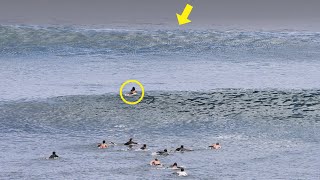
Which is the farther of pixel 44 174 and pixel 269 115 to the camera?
pixel 269 115

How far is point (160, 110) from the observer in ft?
491

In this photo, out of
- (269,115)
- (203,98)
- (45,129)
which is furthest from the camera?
(203,98)

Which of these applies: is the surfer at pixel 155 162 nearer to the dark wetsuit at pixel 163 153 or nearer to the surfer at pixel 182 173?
the surfer at pixel 182 173

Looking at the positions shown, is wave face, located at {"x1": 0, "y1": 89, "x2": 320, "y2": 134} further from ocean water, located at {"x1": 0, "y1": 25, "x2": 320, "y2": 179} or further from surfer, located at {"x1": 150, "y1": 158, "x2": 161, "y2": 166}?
surfer, located at {"x1": 150, "y1": 158, "x2": 161, "y2": 166}

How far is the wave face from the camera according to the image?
14162 cm

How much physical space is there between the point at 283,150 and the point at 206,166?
13.9m

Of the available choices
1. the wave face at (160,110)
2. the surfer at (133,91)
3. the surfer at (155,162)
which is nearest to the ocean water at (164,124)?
the wave face at (160,110)

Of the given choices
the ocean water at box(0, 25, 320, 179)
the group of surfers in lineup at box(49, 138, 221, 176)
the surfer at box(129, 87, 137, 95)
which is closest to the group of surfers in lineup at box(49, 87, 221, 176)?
the group of surfers in lineup at box(49, 138, 221, 176)

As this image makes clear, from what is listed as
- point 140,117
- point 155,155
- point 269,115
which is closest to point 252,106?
Answer: point 269,115

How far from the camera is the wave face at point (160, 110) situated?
5576 inches

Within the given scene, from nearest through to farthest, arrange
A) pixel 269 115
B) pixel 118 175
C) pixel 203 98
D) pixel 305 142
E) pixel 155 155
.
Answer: pixel 118 175 → pixel 155 155 → pixel 305 142 → pixel 269 115 → pixel 203 98

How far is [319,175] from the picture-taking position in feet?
371

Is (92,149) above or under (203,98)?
under

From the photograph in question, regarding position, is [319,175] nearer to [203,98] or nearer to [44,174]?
[44,174]
